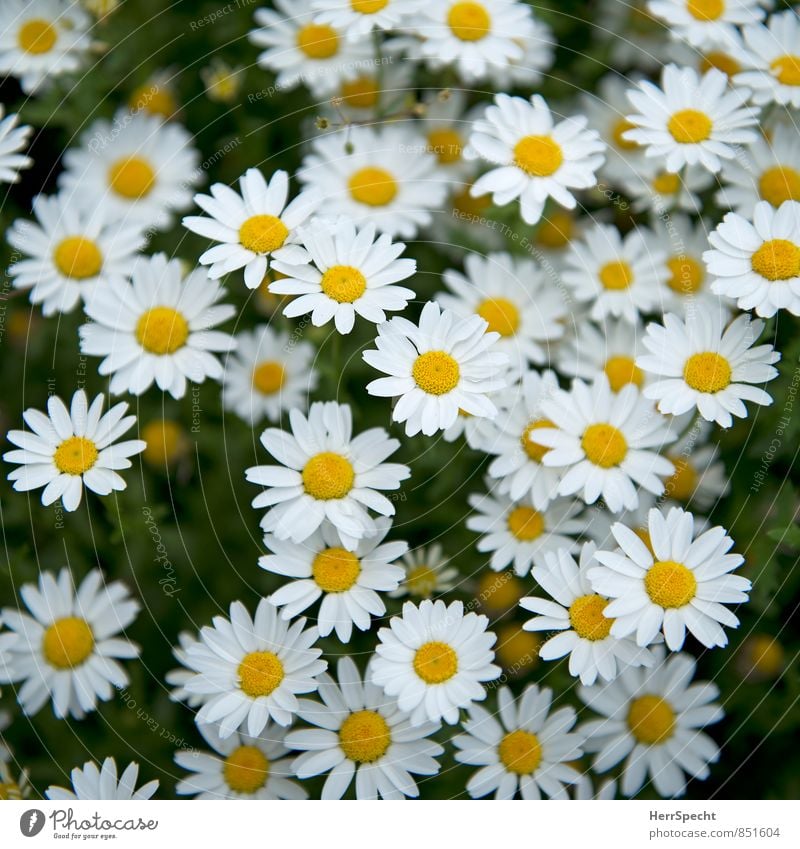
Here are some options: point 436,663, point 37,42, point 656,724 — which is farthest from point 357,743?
point 37,42

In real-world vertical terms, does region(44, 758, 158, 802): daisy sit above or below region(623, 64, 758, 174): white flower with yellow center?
below

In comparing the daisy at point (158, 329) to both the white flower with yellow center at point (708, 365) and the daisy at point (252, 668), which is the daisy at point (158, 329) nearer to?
the daisy at point (252, 668)

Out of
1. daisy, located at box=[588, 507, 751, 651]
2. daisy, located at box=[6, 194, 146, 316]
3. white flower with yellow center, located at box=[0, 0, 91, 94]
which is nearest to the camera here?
daisy, located at box=[588, 507, 751, 651]

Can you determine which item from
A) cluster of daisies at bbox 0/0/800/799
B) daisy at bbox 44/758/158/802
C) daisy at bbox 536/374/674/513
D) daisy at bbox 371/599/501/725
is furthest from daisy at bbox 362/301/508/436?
daisy at bbox 44/758/158/802

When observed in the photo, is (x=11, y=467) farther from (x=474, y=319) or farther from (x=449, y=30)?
(x=449, y=30)

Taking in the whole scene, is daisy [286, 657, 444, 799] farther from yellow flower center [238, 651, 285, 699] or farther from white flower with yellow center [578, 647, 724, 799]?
white flower with yellow center [578, 647, 724, 799]

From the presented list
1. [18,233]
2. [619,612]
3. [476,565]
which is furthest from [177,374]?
[619,612]

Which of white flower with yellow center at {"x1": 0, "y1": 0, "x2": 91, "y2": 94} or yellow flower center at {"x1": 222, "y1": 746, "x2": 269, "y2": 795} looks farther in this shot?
white flower with yellow center at {"x1": 0, "y1": 0, "x2": 91, "y2": 94}
